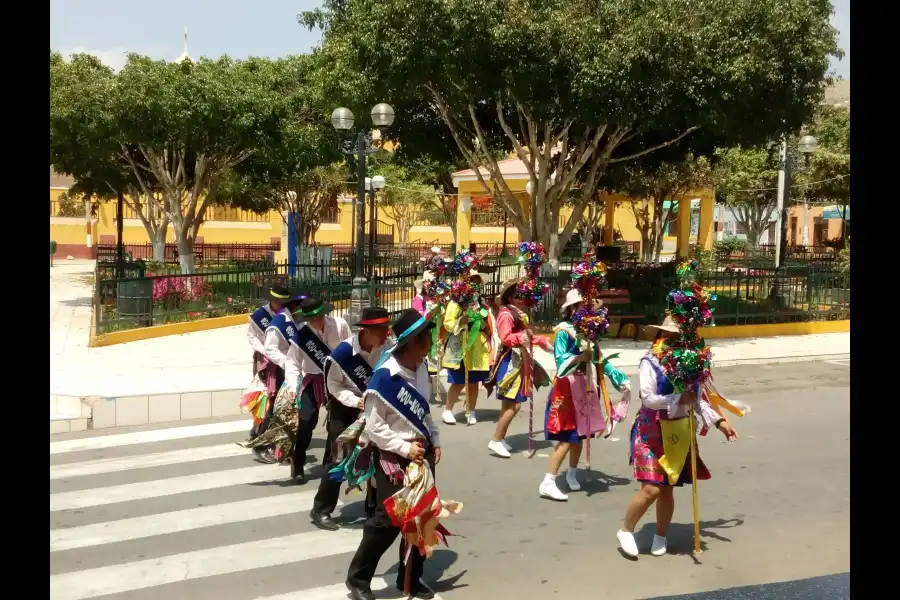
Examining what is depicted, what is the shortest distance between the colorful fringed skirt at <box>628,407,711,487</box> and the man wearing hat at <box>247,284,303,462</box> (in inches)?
132

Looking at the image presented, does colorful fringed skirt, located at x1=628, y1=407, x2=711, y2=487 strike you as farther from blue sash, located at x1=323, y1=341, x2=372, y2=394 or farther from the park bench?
the park bench

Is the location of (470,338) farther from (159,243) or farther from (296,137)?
(159,243)

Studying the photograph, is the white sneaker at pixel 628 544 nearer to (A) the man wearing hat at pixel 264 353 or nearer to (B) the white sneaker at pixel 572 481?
(B) the white sneaker at pixel 572 481

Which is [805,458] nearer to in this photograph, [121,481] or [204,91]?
[121,481]

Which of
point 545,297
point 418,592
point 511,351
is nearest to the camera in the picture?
point 418,592

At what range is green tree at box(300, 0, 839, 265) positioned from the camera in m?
15.5

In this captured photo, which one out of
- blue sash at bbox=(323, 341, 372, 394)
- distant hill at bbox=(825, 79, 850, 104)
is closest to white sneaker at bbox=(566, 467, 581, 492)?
blue sash at bbox=(323, 341, 372, 394)

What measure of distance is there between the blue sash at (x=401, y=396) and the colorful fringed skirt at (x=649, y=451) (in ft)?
5.06

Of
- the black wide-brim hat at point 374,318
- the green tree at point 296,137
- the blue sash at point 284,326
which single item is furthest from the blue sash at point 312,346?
the green tree at point 296,137

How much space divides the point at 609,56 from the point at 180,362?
872 centimetres

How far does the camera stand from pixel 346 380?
6.32 m

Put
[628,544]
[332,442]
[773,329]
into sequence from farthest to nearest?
[773,329]
[332,442]
[628,544]

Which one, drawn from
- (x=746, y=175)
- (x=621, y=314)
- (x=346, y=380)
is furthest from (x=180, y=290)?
(x=746, y=175)
